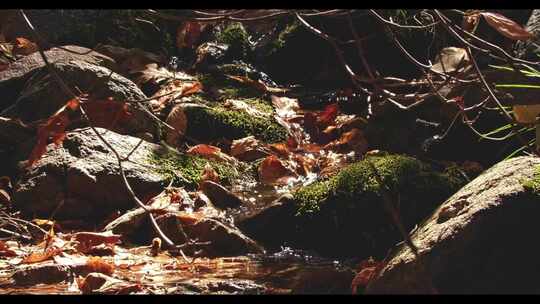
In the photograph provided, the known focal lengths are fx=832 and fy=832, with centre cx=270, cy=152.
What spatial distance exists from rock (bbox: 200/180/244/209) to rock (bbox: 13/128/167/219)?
30cm

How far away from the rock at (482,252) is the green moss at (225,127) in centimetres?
288

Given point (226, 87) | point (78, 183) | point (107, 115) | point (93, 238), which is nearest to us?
point (93, 238)

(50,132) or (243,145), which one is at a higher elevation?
(243,145)

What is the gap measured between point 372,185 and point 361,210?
16 centimetres

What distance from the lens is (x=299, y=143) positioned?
643cm

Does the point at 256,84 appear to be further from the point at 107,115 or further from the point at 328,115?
the point at 107,115

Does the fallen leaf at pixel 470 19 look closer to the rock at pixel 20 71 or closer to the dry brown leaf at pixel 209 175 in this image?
the dry brown leaf at pixel 209 175

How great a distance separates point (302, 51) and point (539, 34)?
239 centimetres

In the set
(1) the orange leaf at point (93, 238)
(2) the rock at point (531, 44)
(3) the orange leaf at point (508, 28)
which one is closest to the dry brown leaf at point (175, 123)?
(1) the orange leaf at point (93, 238)

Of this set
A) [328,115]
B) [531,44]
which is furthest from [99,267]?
[531,44]

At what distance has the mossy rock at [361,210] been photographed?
15.4ft

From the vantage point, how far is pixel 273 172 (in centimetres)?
575

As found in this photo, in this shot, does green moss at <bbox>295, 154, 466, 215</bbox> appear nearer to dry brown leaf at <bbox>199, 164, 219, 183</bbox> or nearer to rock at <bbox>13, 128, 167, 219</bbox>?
dry brown leaf at <bbox>199, 164, 219, 183</bbox>

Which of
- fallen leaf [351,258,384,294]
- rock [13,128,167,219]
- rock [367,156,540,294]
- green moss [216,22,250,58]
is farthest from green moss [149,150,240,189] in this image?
→ green moss [216,22,250,58]
